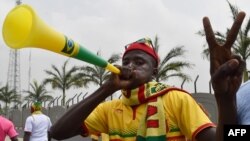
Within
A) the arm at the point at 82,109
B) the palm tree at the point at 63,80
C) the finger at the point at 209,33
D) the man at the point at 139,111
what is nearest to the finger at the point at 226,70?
the finger at the point at 209,33

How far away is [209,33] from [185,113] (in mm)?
953

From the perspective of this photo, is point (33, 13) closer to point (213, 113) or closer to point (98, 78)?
point (213, 113)

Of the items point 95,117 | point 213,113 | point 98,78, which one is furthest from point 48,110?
point 95,117

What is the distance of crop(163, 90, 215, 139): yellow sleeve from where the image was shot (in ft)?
9.16

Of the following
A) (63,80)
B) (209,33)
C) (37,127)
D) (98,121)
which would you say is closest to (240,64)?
(209,33)

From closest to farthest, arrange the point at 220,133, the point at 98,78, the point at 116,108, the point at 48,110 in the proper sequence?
the point at 220,133
the point at 116,108
the point at 48,110
the point at 98,78

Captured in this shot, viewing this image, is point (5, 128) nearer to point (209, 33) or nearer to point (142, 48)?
point (142, 48)

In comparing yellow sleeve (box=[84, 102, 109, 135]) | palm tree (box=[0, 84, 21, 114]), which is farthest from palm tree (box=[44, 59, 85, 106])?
yellow sleeve (box=[84, 102, 109, 135])

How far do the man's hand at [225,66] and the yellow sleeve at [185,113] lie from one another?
83 cm

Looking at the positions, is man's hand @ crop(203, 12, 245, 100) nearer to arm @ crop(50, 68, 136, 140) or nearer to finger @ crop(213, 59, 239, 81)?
finger @ crop(213, 59, 239, 81)

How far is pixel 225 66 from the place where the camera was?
192cm

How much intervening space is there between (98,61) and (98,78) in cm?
2439

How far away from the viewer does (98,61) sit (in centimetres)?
273

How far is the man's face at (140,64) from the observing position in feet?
9.97
